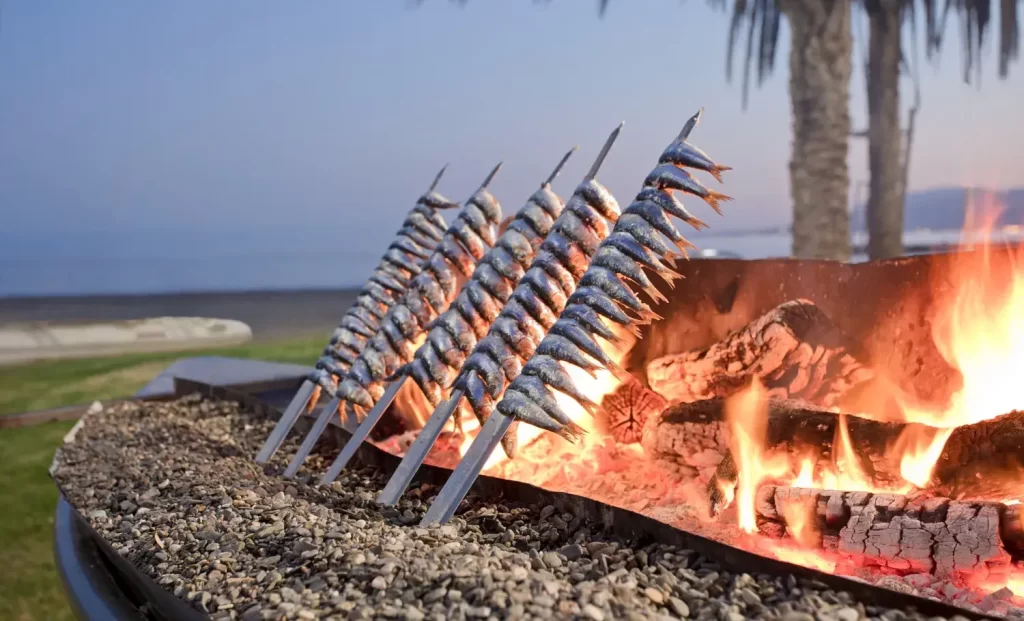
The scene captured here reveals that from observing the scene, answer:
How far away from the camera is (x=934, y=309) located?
2.33 meters

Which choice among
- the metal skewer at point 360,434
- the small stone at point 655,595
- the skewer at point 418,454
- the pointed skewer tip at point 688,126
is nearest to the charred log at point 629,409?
the skewer at point 418,454

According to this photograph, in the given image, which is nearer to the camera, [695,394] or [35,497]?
[695,394]

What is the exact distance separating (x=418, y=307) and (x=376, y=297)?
0.46m

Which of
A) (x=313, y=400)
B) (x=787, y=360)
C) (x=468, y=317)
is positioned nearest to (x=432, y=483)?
(x=468, y=317)

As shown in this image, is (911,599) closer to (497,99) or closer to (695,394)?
(695,394)

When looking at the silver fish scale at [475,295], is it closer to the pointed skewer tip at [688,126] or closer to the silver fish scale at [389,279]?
the pointed skewer tip at [688,126]

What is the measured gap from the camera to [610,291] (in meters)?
2.22

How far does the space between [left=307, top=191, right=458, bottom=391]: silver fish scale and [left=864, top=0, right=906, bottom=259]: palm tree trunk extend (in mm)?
4771

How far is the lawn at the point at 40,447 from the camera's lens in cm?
354

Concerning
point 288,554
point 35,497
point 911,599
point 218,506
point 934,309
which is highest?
point 934,309

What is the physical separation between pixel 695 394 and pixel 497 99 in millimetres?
3625

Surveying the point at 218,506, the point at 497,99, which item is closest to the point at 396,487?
the point at 218,506

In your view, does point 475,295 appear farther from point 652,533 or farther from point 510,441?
point 652,533

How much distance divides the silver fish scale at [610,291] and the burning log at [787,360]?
17.6 inches
